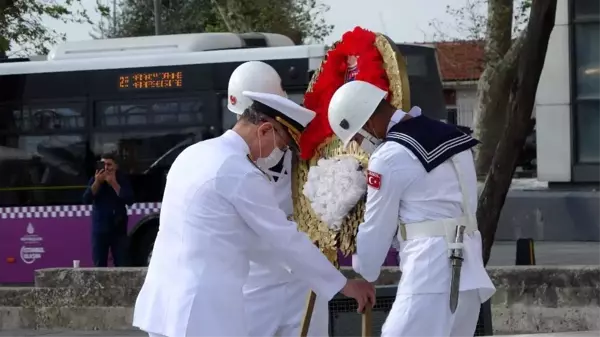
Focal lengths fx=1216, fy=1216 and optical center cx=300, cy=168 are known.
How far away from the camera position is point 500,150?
10727 millimetres

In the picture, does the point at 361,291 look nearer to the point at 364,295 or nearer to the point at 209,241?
the point at 364,295

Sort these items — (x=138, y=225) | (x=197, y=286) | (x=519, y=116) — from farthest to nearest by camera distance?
1. (x=138, y=225)
2. (x=519, y=116)
3. (x=197, y=286)

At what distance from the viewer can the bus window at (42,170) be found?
15.2 metres

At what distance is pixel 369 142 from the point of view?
16.8ft

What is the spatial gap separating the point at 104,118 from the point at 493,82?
7825mm

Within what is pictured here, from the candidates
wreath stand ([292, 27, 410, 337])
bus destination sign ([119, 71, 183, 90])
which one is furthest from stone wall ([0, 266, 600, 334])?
bus destination sign ([119, 71, 183, 90])

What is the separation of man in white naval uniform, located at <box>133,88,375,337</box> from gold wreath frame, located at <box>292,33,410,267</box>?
89 centimetres

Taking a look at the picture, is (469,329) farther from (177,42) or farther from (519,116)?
(177,42)

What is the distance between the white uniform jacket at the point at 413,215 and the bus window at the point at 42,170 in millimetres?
10610

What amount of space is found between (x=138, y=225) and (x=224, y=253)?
34.4ft

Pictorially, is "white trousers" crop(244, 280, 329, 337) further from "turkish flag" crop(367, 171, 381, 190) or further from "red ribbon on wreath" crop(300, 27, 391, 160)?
"turkish flag" crop(367, 171, 381, 190)

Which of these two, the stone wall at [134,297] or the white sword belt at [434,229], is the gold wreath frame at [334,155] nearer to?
the white sword belt at [434,229]

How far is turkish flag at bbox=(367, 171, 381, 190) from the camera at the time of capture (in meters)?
4.90

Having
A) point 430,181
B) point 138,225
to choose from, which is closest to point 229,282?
point 430,181
